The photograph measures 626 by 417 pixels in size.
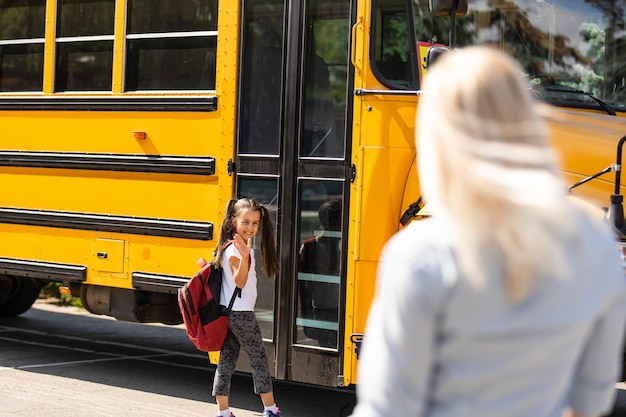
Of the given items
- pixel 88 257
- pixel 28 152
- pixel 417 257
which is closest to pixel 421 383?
pixel 417 257

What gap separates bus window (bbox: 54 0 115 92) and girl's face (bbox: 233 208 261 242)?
1611 mm

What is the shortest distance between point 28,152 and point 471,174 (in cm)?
544

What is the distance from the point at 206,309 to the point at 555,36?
224 centimetres

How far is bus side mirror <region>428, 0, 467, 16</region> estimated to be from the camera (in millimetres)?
4453

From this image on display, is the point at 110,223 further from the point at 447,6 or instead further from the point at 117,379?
the point at 447,6

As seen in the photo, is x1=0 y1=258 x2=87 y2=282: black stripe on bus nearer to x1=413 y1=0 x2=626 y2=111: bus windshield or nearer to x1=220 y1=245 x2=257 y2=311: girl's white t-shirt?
x1=220 y1=245 x2=257 y2=311: girl's white t-shirt

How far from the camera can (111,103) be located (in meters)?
5.99

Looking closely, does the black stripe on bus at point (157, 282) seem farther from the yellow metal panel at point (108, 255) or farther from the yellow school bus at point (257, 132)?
the yellow metal panel at point (108, 255)

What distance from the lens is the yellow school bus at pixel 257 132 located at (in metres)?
5.00

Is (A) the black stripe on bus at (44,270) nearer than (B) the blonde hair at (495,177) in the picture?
No

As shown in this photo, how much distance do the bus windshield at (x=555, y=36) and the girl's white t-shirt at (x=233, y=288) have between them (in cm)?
144

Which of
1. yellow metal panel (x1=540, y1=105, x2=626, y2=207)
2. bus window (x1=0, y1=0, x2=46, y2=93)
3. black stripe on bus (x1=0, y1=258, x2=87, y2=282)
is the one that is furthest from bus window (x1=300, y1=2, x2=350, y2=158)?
bus window (x1=0, y1=0, x2=46, y2=93)

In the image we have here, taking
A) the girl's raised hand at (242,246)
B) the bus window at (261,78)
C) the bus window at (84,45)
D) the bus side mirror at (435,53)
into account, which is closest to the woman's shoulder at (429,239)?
the bus side mirror at (435,53)

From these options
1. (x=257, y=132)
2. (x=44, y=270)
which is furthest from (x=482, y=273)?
(x=44, y=270)
